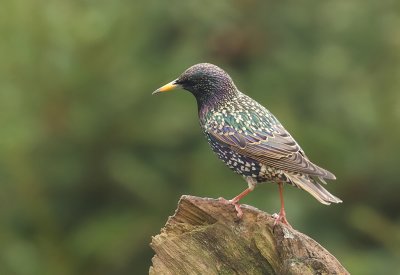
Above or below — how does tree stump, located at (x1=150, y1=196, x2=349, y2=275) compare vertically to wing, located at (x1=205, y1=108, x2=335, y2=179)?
below

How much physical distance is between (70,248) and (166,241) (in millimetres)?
4128

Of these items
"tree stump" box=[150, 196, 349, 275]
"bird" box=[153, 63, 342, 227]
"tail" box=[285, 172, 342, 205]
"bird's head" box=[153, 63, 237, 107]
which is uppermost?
"bird's head" box=[153, 63, 237, 107]

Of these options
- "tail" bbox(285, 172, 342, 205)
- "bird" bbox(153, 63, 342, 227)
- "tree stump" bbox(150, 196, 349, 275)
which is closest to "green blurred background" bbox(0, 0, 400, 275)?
"bird" bbox(153, 63, 342, 227)

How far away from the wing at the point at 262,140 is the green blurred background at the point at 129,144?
265cm

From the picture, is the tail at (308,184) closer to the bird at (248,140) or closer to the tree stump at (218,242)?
the bird at (248,140)

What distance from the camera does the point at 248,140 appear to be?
6895mm

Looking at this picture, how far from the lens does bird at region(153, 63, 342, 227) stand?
21.9 feet

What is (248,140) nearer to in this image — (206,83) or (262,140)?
(262,140)

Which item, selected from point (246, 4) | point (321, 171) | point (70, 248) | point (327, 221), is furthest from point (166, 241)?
point (246, 4)

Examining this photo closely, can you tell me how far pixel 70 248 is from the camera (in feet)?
33.5

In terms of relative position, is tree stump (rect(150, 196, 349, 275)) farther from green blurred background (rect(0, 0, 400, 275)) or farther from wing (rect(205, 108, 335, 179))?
green blurred background (rect(0, 0, 400, 275))

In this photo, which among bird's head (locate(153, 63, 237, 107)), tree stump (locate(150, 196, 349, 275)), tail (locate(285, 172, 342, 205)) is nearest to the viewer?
tree stump (locate(150, 196, 349, 275))

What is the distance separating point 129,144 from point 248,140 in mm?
3922

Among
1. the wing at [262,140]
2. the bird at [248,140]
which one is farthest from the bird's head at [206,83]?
the wing at [262,140]
